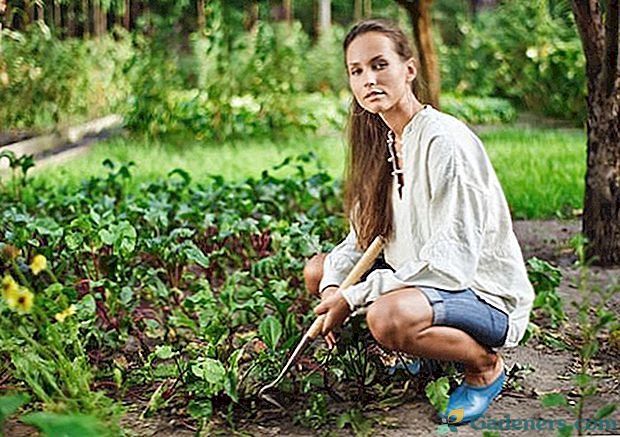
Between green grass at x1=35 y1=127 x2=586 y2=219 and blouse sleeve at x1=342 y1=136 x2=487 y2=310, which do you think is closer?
blouse sleeve at x1=342 y1=136 x2=487 y2=310

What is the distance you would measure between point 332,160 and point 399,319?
18.2ft

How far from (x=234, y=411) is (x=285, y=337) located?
0.53 metres

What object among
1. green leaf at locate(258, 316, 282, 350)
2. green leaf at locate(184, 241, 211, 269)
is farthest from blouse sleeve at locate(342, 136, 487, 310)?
green leaf at locate(184, 241, 211, 269)

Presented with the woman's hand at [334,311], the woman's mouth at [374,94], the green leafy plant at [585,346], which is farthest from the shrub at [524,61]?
the woman's hand at [334,311]

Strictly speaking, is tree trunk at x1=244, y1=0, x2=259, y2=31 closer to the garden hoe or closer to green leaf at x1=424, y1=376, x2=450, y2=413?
the garden hoe

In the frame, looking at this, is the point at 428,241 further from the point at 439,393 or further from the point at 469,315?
the point at 439,393

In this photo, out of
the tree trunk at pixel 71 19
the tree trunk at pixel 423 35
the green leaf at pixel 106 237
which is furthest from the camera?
the tree trunk at pixel 71 19

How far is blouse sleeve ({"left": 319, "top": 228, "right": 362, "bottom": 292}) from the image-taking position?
3070 mm

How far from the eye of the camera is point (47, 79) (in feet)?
30.7

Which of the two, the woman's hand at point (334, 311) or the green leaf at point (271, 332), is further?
the green leaf at point (271, 332)

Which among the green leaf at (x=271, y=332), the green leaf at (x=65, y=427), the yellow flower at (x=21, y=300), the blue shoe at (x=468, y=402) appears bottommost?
the blue shoe at (x=468, y=402)

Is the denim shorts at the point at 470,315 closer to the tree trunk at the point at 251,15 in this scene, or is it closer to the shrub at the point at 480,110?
the shrub at the point at 480,110

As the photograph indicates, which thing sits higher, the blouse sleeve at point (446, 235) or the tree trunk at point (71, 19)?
the tree trunk at point (71, 19)

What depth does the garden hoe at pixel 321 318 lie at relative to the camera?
111 inches
